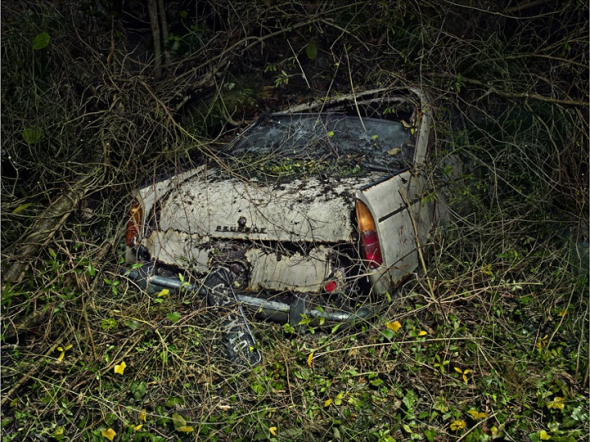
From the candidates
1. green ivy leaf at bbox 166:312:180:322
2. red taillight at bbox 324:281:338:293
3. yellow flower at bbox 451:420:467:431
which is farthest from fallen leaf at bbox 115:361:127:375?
yellow flower at bbox 451:420:467:431

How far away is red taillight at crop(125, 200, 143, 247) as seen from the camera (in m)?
4.03

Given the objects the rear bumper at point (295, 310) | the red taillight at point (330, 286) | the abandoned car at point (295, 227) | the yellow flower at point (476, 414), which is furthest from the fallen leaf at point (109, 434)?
the yellow flower at point (476, 414)

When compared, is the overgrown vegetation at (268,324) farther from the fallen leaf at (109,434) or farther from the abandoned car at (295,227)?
the abandoned car at (295,227)

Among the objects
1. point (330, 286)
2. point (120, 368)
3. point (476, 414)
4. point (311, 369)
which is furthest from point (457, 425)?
point (120, 368)

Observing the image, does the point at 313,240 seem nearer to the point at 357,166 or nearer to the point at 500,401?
the point at 357,166

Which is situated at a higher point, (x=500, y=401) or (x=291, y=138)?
(x=291, y=138)

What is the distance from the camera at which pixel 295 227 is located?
3572mm

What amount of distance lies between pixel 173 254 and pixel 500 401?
2181mm

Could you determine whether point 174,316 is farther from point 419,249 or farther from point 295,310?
point 419,249

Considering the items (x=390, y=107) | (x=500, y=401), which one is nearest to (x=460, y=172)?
(x=390, y=107)

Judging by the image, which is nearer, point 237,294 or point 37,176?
point 237,294

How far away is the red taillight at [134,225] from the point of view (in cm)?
403

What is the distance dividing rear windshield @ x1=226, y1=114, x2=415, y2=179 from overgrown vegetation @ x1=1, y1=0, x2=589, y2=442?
0.36 m

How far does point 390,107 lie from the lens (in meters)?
4.61
